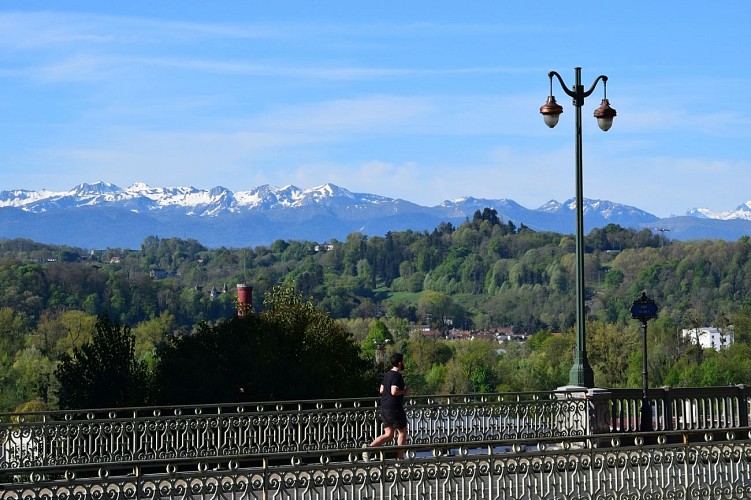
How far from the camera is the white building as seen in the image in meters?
178

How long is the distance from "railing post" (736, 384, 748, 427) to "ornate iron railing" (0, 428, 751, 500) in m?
9.17

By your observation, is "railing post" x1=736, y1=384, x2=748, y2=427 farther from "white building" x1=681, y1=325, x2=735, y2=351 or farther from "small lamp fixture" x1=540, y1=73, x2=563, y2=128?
"white building" x1=681, y1=325, x2=735, y2=351

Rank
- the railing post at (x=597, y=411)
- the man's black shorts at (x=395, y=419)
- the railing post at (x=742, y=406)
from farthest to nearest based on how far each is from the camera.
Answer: the railing post at (x=742, y=406), the railing post at (x=597, y=411), the man's black shorts at (x=395, y=419)

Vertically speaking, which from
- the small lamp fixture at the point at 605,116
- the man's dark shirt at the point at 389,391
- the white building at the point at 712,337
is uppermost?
the small lamp fixture at the point at 605,116

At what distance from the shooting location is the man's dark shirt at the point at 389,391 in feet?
59.9

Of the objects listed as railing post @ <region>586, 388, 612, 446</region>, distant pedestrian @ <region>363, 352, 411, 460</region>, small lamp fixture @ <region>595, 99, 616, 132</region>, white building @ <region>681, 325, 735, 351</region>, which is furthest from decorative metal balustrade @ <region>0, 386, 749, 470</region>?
white building @ <region>681, 325, 735, 351</region>

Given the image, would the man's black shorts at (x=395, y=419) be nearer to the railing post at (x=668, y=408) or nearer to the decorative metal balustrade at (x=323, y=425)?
the decorative metal balustrade at (x=323, y=425)

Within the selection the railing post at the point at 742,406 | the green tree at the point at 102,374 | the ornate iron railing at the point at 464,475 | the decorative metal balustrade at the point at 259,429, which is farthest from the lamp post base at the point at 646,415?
the green tree at the point at 102,374

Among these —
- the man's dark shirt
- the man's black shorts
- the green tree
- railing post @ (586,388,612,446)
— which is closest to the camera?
the man's dark shirt

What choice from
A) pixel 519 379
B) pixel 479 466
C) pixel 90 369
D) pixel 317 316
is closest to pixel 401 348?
pixel 519 379

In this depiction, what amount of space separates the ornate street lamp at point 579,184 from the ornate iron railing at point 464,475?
21.0ft

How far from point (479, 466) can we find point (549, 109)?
1091 centimetres

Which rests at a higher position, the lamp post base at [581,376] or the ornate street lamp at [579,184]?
the ornate street lamp at [579,184]

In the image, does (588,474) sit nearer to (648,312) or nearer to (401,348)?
(648,312)
